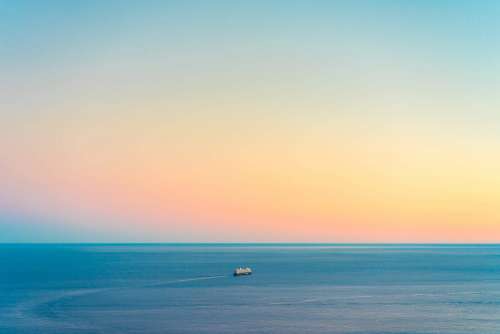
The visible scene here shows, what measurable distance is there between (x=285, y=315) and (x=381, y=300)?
59.3 feet

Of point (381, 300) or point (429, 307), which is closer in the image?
point (429, 307)

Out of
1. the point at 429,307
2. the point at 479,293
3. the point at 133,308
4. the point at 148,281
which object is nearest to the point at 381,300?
the point at 429,307

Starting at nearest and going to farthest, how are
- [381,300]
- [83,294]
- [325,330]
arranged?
[325,330]
[381,300]
[83,294]

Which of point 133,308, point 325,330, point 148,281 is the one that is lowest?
point 325,330

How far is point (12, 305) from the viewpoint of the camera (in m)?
72.7

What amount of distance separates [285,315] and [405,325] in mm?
11879

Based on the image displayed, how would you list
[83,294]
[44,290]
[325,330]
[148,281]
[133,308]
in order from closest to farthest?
1. [325,330]
2. [133,308]
3. [83,294]
4. [44,290]
5. [148,281]

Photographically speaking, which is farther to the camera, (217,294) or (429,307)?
(217,294)

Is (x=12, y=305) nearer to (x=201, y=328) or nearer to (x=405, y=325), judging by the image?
(x=201, y=328)

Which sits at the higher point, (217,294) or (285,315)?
(217,294)

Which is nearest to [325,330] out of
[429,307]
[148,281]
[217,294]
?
[429,307]

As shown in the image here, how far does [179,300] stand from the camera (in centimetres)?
7756

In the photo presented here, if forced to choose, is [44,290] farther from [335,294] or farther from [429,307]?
[429,307]

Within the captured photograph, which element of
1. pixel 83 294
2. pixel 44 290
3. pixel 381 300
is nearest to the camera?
pixel 381 300
